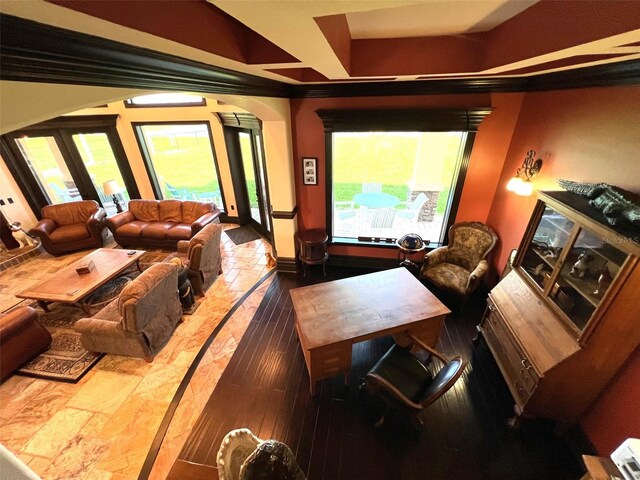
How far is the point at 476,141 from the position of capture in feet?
10.4

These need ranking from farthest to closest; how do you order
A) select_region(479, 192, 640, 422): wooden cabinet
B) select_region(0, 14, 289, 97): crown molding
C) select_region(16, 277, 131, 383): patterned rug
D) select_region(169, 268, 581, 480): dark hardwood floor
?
select_region(16, 277, 131, 383): patterned rug < select_region(169, 268, 581, 480): dark hardwood floor < select_region(479, 192, 640, 422): wooden cabinet < select_region(0, 14, 289, 97): crown molding

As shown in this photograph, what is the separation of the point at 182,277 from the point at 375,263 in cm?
289

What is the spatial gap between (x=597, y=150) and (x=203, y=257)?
427 centimetres

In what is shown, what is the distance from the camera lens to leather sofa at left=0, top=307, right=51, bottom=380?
2.52 meters

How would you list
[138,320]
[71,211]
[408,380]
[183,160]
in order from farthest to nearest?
[183,160]
[71,211]
[138,320]
[408,380]

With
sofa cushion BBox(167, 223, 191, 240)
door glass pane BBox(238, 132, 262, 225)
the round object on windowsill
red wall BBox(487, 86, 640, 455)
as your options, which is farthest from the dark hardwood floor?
door glass pane BBox(238, 132, 262, 225)

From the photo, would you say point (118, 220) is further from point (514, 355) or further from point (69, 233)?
point (514, 355)

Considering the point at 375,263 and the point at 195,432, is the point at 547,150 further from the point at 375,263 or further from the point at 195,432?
the point at 195,432

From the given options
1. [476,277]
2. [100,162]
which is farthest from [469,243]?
[100,162]

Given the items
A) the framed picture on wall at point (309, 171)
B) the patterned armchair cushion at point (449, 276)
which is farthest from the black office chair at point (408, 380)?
the framed picture on wall at point (309, 171)

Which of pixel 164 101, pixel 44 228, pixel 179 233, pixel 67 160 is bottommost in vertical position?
pixel 179 233

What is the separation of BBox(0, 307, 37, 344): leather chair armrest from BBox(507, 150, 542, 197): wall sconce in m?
5.37

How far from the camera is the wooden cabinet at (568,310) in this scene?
5.05 ft

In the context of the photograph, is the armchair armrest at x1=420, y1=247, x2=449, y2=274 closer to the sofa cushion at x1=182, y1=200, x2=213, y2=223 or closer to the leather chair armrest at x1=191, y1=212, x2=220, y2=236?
the leather chair armrest at x1=191, y1=212, x2=220, y2=236
